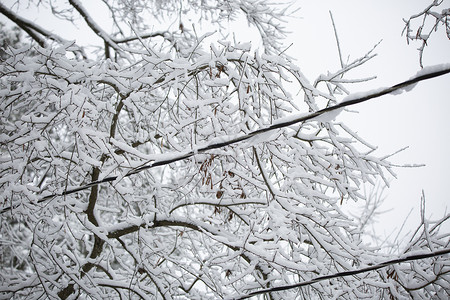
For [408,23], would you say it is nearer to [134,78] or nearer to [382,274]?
[382,274]

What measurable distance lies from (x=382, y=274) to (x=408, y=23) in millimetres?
1743

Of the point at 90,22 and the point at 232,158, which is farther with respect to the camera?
the point at 90,22

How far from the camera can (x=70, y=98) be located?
6.04ft

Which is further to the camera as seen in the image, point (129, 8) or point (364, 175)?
point (129, 8)

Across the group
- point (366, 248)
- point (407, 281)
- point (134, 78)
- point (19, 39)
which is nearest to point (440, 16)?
point (366, 248)

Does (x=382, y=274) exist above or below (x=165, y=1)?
below

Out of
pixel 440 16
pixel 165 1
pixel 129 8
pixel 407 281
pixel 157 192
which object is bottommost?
pixel 407 281

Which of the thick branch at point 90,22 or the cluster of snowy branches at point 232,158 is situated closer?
the cluster of snowy branches at point 232,158

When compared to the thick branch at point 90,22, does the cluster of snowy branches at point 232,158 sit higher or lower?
lower

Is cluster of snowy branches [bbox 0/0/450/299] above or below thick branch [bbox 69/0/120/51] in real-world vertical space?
below

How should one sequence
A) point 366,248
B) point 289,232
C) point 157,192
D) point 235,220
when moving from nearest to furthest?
point 289,232
point 366,248
point 157,192
point 235,220

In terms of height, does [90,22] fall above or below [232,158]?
above

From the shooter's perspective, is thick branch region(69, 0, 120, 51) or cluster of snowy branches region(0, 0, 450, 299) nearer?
cluster of snowy branches region(0, 0, 450, 299)

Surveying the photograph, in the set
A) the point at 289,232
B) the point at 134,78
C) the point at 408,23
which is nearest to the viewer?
the point at 289,232
